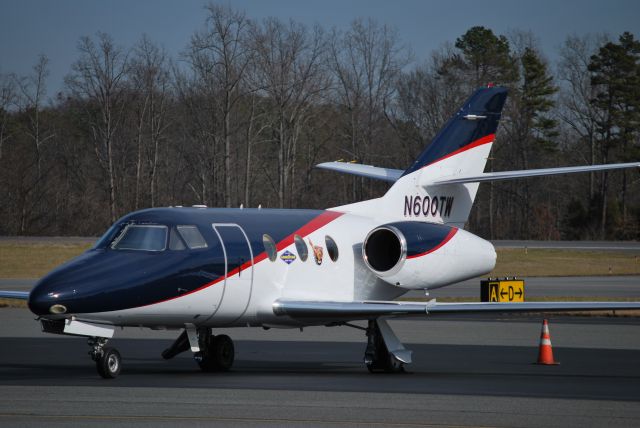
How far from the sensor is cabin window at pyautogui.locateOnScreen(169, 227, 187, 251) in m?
14.5

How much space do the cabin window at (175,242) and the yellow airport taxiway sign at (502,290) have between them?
993cm

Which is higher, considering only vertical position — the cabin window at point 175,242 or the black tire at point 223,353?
the cabin window at point 175,242

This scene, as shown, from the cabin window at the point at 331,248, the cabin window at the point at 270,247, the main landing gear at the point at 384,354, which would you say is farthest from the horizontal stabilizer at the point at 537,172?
the cabin window at the point at 270,247

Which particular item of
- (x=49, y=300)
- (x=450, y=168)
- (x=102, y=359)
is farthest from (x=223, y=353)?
(x=450, y=168)

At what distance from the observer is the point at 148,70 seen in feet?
231

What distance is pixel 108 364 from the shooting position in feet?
Answer: 45.4

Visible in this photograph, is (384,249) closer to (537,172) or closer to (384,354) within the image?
(384,354)

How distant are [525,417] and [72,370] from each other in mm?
7429

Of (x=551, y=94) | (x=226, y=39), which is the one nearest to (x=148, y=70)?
(x=226, y=39)

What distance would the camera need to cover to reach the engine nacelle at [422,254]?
17172 mm

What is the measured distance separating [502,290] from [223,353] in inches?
342

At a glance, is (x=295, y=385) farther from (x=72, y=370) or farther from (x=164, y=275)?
(x=72, y=370)

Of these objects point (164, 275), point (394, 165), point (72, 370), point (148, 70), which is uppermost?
point (148, 70)

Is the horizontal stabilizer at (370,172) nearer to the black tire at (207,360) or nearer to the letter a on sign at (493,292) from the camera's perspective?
the letter a on sign at (493,292)
